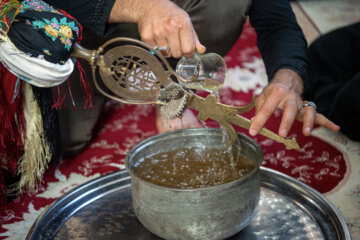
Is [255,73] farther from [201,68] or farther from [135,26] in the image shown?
[201,68]

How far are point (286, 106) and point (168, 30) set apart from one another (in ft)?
0.92

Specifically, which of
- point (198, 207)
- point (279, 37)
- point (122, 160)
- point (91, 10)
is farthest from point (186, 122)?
point (198, 207)

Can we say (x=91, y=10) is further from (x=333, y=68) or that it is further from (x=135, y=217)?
(x=333, y=68)

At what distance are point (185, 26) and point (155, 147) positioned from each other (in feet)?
0.77

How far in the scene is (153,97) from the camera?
2.51ft

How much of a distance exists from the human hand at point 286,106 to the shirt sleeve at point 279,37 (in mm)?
31

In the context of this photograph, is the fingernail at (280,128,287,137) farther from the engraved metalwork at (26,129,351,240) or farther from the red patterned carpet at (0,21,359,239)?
the red patterned carpet at (0,21,359,239)

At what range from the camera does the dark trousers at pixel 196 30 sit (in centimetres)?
113

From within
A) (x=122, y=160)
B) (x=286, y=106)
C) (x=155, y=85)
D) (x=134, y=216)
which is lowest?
(x=122, y=160)

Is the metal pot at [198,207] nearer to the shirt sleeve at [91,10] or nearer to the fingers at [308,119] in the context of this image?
the fingers at [308,119]

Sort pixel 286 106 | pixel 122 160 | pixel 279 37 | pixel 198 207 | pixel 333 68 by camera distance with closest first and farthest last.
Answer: pixel 198 207
pixel 286 106
pixel 279 37
pixel 122 160
pixel 333 68

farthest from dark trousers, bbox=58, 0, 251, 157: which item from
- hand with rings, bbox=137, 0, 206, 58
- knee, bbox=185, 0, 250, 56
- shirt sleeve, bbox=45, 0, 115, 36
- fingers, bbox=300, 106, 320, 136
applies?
fingers, bbox=300, 106, 320, 136

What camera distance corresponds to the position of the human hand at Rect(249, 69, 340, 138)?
31.3 inches

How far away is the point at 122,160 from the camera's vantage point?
1198mm
